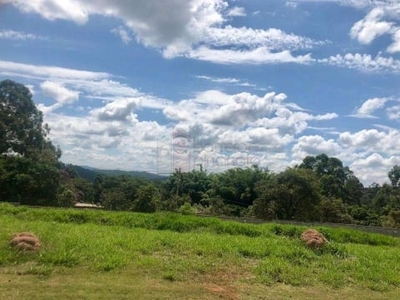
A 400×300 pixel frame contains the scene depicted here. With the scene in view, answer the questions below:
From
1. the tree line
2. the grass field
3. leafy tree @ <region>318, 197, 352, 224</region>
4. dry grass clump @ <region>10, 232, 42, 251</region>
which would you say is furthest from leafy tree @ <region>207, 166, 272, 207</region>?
dry grass clump @ <region>10, 232, 42, 251</region>

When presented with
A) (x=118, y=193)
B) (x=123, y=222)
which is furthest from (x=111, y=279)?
(x=118, y=193)

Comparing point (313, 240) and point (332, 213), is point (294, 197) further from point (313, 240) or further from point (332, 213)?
point (313, 240)

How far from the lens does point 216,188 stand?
49094 mm

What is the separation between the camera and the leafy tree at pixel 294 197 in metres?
30.3

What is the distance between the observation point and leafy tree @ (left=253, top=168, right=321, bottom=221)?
30281 millimetres

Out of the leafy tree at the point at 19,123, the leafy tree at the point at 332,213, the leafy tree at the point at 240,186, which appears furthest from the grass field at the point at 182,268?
the leafy tree at the point at 240,186

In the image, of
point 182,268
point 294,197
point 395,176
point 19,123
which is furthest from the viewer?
point 395,176

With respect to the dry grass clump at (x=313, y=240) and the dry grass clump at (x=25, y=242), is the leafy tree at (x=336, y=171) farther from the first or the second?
the dry grass clump at (x=25, y=242)

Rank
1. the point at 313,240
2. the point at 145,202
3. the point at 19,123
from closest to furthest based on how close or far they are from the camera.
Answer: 1. the point at 313,240
2. the point at 145,202
3. the point at 19,123

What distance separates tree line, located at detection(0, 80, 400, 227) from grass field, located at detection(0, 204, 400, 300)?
1881 centimetres

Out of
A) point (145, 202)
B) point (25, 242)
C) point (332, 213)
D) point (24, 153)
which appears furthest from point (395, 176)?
point (25, 242)

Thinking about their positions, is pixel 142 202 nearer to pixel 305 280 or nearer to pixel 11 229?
pixel 11 229

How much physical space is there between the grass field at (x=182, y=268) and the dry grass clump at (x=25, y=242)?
0.14m

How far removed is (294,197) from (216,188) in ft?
63.4
